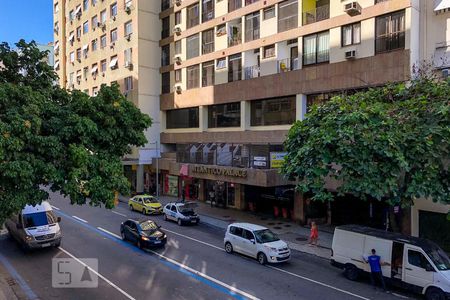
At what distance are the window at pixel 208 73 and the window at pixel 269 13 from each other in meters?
7.34

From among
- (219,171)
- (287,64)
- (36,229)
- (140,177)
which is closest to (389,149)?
(287,64)

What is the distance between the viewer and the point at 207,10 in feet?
119

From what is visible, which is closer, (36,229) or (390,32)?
(36,229)

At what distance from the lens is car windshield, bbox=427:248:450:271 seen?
45.6ft

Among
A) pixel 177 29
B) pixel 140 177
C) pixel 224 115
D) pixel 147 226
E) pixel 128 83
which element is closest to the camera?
pixel 147 226

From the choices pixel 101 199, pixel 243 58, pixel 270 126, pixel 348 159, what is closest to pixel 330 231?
pixel 270 126

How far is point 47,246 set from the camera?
2005 cm

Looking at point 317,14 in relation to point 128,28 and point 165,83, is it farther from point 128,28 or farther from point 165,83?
point 128,28

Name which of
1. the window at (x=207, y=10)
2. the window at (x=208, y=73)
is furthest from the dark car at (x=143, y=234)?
the window at (x=207, y=10)

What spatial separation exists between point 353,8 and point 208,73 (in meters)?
15.9

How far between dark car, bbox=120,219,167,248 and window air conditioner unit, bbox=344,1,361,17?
55.2 ft

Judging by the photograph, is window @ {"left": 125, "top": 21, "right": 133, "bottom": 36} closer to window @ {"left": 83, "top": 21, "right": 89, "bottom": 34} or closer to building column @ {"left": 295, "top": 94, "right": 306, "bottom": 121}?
window @ {"left": 83, "top": 21, "right": 89, "bottom": 34}

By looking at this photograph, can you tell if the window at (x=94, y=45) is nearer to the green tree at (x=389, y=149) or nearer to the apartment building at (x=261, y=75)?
the apartment building at (x=261, y=75)

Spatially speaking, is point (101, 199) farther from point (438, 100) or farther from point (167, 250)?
point (438, 100)
